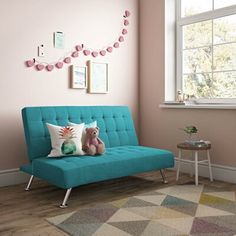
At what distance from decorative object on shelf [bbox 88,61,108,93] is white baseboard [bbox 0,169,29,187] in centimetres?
123

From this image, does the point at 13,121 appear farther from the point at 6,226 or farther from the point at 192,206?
the point at 192,206

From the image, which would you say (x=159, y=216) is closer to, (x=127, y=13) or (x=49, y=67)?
(x=49, y=67)

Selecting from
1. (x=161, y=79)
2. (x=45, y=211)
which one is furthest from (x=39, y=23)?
(x=45, y=211)

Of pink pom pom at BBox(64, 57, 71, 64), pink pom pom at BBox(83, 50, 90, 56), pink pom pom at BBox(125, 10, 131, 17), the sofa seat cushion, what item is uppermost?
pink pom pom at BBox(125, 10, 131, 17)

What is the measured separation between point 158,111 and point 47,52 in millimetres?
1582

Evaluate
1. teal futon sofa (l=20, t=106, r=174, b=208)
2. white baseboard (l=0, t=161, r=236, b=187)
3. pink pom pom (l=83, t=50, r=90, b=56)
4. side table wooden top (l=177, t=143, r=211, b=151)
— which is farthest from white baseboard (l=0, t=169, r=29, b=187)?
side table wooden top (l=177, t=143, r=211, b=151)

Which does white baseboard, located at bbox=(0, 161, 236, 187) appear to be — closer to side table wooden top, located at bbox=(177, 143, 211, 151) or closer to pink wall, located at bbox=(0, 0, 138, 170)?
pink wall, located at bbox=(0, 0, 138, 170)

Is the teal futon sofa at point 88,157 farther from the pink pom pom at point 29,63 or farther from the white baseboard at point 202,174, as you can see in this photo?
the pink pom pom at point 29,63

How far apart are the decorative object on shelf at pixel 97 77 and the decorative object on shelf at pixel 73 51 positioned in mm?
133

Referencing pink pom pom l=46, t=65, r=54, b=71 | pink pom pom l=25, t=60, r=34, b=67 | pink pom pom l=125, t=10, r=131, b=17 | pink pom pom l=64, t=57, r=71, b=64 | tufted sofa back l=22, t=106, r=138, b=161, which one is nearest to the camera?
tufted sofa back l=22, t=106, r=138, b=161

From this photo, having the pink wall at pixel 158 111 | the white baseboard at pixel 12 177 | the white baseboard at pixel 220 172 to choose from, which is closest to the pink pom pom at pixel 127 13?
the pink wall at pixel 158 111

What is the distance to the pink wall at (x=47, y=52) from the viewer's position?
336 cm

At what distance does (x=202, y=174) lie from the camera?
378 cm

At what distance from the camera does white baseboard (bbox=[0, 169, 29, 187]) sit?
3357mm
